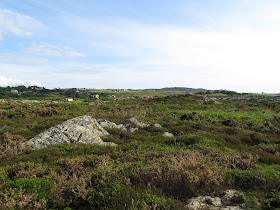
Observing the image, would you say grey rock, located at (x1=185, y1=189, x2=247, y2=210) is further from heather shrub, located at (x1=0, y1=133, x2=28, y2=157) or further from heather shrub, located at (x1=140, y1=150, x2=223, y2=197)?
heather shrub, located at (x1=0, y1=133, x2=28, y2=157)

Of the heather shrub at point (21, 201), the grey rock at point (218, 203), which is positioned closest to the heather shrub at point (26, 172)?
the heather shrub at point (21, 201)

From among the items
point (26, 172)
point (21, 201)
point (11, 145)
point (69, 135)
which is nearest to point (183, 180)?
point (21, 201)

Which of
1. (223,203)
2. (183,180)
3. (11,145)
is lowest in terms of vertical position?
(11,145)

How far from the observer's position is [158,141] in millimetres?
12414

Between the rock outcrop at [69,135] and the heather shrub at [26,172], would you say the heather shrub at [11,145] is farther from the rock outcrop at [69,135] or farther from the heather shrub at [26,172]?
the heather shrub at [26,172]

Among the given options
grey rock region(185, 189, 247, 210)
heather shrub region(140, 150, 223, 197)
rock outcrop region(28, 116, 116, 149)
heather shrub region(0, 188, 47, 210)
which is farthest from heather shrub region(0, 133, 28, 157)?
grey rock region(185, 189, 247, 210)

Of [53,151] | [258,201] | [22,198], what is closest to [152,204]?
[258,201]

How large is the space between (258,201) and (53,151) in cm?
920

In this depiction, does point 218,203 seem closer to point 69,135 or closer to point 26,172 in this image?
point 26,172

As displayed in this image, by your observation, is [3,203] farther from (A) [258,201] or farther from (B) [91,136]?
(B) [91,136]

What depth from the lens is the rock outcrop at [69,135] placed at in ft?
Result: 38.7

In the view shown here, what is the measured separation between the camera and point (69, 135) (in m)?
12.8

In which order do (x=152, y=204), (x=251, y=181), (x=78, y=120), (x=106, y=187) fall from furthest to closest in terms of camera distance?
(x=78, y=120) → (x=251, y=181) → (x=106, y=187) → (x=152, y=204)

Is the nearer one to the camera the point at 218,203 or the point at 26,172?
the point at 218,203
